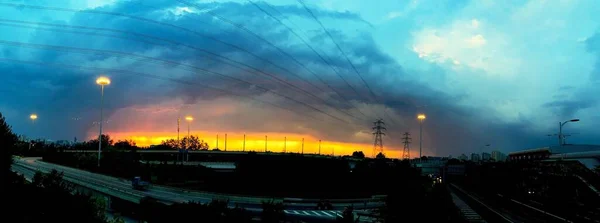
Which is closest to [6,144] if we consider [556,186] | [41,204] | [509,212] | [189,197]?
[41,204]

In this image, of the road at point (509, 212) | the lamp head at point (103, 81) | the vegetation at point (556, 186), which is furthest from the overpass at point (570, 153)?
the lamp head at point (103, 81)

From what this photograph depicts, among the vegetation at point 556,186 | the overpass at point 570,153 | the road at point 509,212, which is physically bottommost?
the road at point 509,212

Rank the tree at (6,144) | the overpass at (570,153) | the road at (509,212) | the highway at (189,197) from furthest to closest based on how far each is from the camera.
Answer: the highway at (189,197) < the overpass at (570,153) < the road at (509,212) < the tree at (6,144)

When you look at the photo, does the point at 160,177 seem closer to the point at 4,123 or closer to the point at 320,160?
the point at 320,160

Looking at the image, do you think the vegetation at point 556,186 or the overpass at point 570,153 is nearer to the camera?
the vegetation at point 556,186

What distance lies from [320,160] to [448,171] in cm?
3913

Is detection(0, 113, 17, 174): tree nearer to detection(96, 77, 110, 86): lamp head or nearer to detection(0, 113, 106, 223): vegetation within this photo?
detection(0, 113, 106, 223): vegetation

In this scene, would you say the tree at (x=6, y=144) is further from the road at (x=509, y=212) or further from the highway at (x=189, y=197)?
the road at (x=509, y=212)

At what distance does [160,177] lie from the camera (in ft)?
299

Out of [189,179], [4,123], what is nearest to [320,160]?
[189,179]

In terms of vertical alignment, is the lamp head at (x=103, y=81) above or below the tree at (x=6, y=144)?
above

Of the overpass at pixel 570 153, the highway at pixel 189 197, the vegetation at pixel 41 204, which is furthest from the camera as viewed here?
the highway at pixel 189 197

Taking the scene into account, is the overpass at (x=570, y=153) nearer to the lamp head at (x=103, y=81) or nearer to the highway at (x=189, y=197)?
the highway at (x=189, y=197)

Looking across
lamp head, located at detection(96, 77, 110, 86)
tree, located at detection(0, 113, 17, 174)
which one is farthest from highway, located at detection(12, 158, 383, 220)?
tree, located at detection(0, 113, 17, 174)
